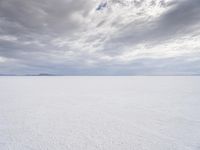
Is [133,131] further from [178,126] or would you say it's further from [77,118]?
[77,118]

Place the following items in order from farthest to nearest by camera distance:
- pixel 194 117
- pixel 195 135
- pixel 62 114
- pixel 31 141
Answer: pixel 62 114 → pixel 194 117 → pixel 195 135 → pixel 31 141

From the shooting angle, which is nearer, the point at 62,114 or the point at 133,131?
the point at 133,131

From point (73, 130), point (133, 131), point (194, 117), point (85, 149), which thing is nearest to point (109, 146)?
point (85, 149)

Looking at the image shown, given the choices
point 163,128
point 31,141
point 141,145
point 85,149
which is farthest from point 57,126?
point 163,128

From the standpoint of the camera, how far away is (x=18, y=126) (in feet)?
14.8

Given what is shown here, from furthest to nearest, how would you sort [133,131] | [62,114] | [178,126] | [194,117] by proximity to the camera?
[62,114]
[194,117]
[178,126]
[133,131]

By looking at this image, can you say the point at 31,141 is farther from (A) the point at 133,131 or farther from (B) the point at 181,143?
(B) the point at 181,143

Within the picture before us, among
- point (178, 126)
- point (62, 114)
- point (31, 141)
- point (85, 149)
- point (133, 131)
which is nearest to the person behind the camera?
point (85, 149)

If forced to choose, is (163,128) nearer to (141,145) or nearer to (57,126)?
(141,145)

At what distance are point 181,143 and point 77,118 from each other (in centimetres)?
322

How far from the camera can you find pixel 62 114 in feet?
19.2

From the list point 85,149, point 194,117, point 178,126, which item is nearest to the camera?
point 85,149

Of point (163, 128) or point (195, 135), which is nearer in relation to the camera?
point (195, 135)

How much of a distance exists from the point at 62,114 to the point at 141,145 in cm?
342
